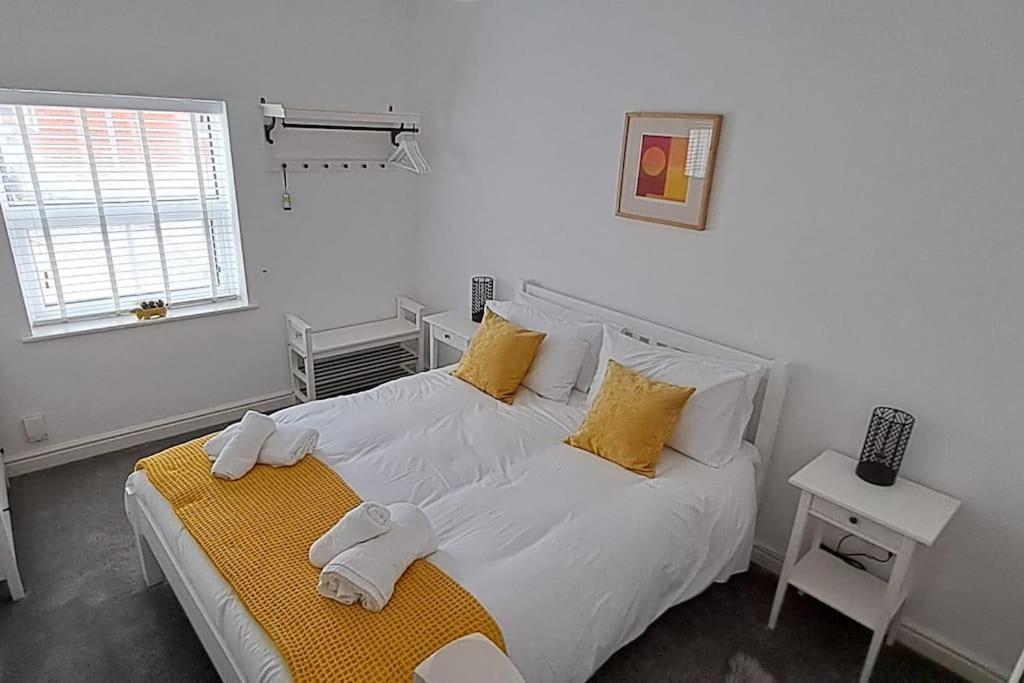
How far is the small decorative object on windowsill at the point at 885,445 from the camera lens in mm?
2092

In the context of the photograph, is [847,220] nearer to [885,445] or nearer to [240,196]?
[885,445]

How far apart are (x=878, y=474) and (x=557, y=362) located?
138 cm

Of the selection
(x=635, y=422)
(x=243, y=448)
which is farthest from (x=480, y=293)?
(x=243, y=448)

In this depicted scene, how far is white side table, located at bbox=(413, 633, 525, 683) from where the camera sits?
2.47 ft

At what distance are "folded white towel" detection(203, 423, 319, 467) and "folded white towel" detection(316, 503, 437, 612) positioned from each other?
0.65 m

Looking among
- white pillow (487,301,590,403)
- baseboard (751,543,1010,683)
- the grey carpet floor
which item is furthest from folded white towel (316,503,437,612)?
baseboard (751,543,1010,683)

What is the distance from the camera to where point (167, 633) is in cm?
219

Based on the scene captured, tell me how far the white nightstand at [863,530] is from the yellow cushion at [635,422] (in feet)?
1.62

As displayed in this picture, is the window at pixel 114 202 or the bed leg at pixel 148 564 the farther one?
the window at pixel 114 202

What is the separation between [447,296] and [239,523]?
238 cm

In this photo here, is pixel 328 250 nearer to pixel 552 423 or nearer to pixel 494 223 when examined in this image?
pixel 494 223

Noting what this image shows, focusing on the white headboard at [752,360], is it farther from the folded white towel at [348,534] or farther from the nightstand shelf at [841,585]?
the folded white towel at [348,534]

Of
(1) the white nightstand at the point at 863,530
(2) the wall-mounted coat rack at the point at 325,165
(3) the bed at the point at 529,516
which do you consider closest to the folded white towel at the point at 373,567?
(3) the bed at the point at 529,516

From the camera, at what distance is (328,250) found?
385 cm
